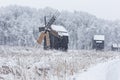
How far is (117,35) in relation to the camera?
115 meters

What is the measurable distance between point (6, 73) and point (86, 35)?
98083mm

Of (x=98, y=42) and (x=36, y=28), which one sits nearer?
(x=98, y=42)

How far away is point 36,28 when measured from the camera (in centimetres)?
10325

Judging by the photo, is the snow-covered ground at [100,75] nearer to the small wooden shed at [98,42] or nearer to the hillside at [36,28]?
the small wooden shed at [98,42]

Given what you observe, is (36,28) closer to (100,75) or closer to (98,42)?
(98,42)

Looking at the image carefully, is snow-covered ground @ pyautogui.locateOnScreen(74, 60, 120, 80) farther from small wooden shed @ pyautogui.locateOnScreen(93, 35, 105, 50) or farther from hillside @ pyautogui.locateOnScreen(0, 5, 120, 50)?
hillside @ pyautogui.locateOnScreen(0, 5, 120, 50)

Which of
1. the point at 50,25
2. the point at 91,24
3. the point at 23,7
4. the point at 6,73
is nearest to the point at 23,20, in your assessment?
the point at 23,7

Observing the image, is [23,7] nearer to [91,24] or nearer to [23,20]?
[23,20]

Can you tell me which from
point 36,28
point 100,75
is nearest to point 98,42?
point 36,28

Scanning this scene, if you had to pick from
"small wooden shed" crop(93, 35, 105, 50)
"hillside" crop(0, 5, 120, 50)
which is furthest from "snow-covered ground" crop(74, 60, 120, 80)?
"hillside" crop(0, 5, 120, 50)

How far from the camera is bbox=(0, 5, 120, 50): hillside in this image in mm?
92500

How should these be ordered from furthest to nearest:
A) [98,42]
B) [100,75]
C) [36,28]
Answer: [36,28] < [98,42] < [100,75]

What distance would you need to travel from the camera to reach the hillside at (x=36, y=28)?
303ft

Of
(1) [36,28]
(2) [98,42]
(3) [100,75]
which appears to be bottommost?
(2) [98,42]
